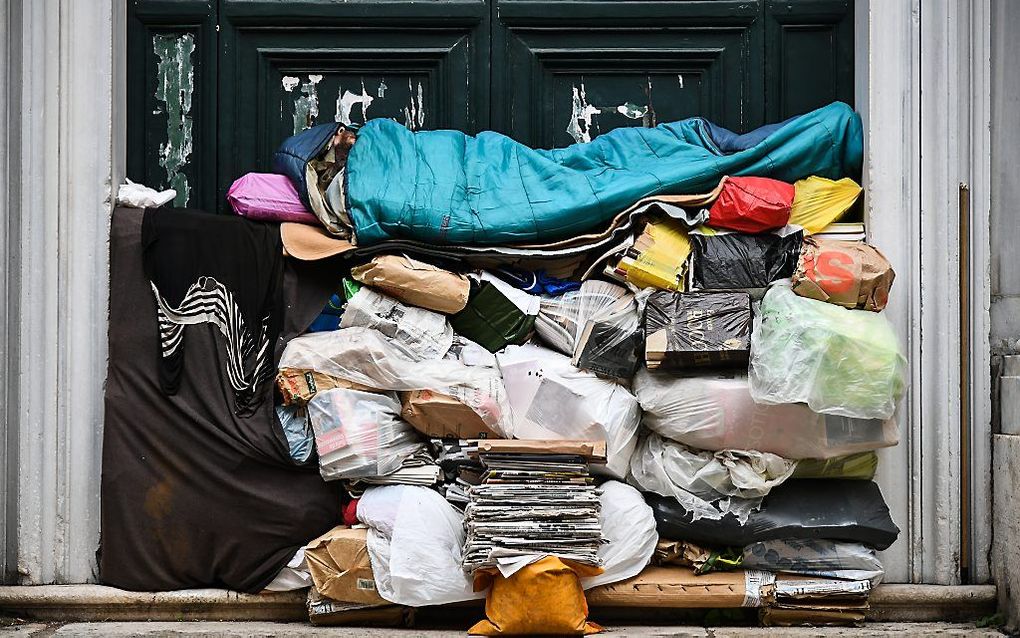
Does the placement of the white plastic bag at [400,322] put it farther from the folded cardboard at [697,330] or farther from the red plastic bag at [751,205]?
the red plastic bag at [751,205]

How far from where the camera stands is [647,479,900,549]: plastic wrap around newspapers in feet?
11.9

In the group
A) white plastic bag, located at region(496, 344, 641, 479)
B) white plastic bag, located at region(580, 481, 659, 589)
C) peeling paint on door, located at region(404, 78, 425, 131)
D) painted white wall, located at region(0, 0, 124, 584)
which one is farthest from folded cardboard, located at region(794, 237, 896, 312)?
painted white wall, located at region(0, 0, 124, 584)

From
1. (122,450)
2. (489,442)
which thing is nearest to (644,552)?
(489,442)

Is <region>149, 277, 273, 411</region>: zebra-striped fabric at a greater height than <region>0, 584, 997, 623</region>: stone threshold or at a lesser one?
greater

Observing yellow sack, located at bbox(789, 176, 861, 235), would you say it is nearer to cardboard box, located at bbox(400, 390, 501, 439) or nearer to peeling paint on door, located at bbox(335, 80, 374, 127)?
cardboard box, located at bbox(400, 390, 501, 439)

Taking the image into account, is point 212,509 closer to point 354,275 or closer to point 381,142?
point 354,275

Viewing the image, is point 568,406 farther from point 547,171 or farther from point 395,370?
point 547,171

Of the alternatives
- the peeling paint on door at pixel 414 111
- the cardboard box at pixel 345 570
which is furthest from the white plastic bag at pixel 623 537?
the peeling paint on door at pixel 414 111

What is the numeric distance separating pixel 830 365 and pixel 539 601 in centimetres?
126

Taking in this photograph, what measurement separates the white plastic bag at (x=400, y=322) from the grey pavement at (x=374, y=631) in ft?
3.34

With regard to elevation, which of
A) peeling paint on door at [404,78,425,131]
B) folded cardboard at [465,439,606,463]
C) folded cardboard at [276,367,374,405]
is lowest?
folded cardboard at [465,439,606,463]

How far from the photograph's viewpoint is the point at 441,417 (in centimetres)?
366

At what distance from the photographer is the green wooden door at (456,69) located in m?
4.20

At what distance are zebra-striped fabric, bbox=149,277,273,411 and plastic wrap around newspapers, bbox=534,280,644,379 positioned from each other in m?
1.11
